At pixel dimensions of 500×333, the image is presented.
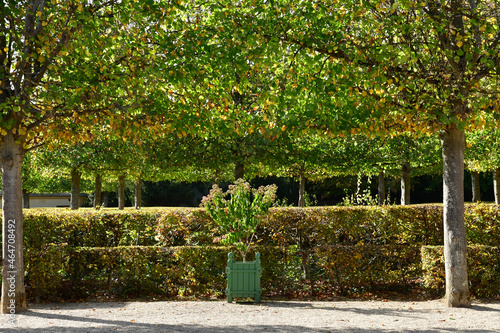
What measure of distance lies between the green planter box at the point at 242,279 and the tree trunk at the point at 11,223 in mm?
3451

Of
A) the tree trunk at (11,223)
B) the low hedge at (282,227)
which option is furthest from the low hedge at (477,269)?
the tree trunk at (11,223)

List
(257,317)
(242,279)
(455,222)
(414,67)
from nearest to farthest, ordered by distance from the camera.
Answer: (257,317)
(455,222)
(414,67)
(242,279)

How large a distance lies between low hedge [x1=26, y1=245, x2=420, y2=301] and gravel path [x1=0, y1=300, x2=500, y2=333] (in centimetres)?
56

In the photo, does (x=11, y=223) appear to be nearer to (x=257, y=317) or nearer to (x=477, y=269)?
(x=257, y=317)

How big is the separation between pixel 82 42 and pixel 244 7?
118 inches

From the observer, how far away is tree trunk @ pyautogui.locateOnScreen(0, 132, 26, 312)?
7.42 meters

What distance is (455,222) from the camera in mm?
7762

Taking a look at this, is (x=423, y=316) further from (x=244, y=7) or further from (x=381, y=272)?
(x=244, y=7)

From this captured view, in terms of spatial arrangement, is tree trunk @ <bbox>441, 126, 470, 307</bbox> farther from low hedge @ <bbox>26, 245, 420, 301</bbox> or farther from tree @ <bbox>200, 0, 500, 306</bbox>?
low hedge @ <bbox>26, 245, 420, 301</bbox>

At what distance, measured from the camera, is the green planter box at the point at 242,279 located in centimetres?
843

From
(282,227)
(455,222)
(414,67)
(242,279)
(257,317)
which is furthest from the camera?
(282,227)

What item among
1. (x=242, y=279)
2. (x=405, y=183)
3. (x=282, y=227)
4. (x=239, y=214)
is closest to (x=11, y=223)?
(x=239, y=214)

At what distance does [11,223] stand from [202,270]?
3.42 m

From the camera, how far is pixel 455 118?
7059mm
